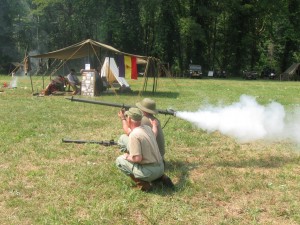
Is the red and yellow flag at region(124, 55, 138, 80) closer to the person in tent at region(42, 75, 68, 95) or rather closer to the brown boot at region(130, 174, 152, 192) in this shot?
the person in tent at region(42, 75, 68, 95)

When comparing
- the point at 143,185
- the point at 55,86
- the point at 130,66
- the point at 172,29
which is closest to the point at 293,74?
the point at 172,29

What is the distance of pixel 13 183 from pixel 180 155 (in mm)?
3294

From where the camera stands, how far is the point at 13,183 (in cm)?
616

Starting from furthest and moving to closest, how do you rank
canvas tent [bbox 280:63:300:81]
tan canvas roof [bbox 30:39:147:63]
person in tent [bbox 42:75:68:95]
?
canvas tent [bbox 280:63:300:81]
person in tent [bbox 42:75:68:95]
tan canvas roof [bbox 30:39:147:63]

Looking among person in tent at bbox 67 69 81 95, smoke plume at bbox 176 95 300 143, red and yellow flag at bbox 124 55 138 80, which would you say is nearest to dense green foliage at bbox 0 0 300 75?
person in tent at bbox 67 69 81 95

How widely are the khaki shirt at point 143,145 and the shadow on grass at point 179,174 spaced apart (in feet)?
1.54

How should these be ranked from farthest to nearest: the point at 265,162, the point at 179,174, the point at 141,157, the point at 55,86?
the point at 55,86 → the point at 265,162 → the point at 179,174 → the point at 141,157

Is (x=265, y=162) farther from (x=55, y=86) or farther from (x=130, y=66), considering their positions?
(x=55, y=86)

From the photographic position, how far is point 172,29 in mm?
46469

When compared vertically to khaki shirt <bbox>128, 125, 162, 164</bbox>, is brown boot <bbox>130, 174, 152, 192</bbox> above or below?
below

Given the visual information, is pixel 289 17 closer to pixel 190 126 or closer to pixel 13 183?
pixel 190 126

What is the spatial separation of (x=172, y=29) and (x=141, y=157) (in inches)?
1664

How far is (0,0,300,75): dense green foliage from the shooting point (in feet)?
144

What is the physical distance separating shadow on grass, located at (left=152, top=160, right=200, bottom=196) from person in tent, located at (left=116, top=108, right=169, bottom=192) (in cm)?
18
